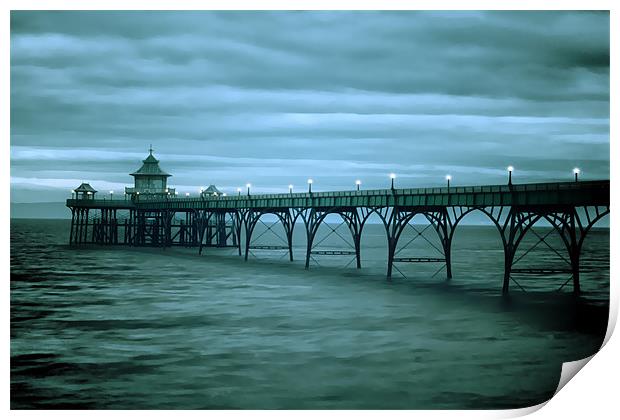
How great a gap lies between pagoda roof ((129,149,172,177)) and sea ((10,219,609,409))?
6797 centimetres

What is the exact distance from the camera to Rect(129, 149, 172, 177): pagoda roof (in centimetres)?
12619

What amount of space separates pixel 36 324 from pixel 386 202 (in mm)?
27594

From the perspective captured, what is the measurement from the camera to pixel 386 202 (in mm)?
57688

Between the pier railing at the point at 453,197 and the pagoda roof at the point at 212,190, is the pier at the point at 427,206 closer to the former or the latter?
the pier railing at the point at 453,197

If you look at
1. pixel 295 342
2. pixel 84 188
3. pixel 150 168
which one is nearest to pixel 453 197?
pixel 295 342

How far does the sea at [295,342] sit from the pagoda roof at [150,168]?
67971 mm

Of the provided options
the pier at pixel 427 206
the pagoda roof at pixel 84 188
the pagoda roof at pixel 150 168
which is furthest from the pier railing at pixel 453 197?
the pagoda roof at pixel 150 168

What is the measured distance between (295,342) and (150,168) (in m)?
97.3

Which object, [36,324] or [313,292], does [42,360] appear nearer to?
[36,324]

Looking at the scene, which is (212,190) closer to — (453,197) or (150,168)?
(150,168)

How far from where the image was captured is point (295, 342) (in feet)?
110
